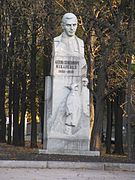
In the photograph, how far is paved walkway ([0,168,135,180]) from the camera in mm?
13375

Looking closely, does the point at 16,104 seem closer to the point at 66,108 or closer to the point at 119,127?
the point at 119,127

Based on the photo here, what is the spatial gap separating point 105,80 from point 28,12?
5.18 metres

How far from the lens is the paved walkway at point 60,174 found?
13375mm

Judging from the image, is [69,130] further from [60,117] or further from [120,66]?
[120,66]

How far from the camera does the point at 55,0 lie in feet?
80.0

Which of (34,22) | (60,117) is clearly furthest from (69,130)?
(34,22)

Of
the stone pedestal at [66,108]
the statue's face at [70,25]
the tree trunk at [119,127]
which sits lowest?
the tree trunk at [119,127]

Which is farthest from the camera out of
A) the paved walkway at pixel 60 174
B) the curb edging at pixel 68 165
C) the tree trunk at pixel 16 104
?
the tree trunk at pixel 16 104

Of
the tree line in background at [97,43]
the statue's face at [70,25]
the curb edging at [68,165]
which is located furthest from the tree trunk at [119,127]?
the curb edging at [68,165]

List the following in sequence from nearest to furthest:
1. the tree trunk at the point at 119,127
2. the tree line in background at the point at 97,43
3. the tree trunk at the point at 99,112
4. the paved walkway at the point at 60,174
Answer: the paved walkway at the point at 60,174 → the tree line in background at the point at 97,43 → the tree trunk at the point at 99,112 → the tree trunk at the point at 119,127

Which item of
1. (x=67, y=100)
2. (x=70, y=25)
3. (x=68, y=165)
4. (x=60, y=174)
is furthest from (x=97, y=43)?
(x=60, y=174)

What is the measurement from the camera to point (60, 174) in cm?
1416

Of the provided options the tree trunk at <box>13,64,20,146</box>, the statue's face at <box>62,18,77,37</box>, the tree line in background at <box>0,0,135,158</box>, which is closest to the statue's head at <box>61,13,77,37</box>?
the statue's face at <box>62,18,77,37</box>

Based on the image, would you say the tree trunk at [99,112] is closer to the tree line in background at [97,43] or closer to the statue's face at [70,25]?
the tree line in background at [97,43]
